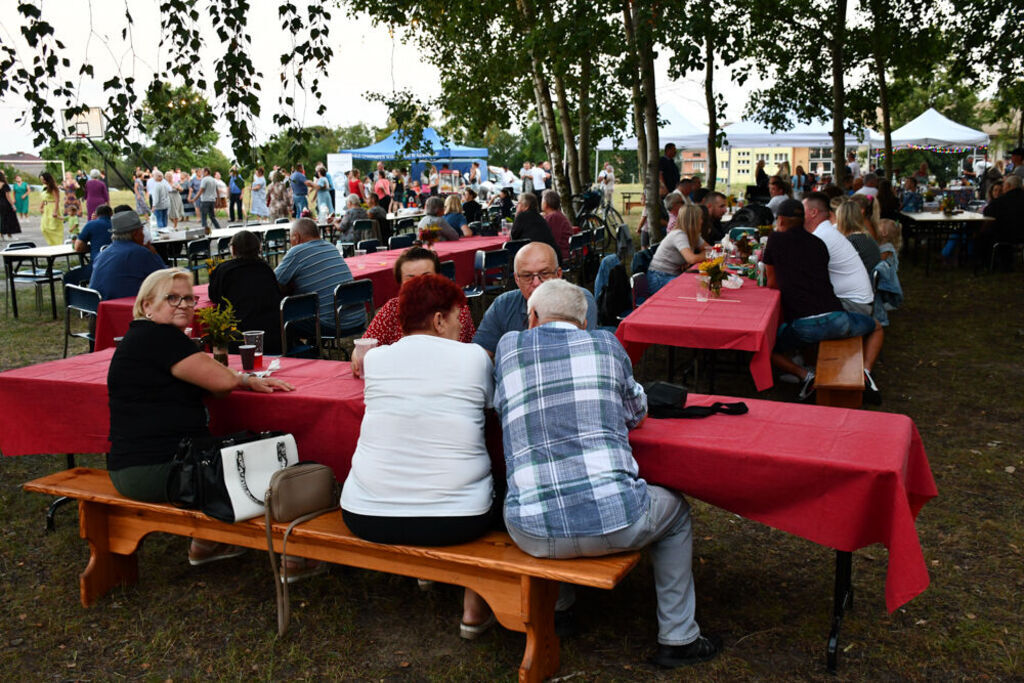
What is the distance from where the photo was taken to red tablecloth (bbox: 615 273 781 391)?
16.7 feet

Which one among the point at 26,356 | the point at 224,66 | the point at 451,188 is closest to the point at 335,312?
the point at 224,66

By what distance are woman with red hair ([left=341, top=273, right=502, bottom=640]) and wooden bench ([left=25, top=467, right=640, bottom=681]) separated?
86mm

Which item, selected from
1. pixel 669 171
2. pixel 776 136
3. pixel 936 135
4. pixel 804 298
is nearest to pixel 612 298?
pixel 804 298

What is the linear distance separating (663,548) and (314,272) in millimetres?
4404

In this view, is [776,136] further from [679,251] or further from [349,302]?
[349,302]

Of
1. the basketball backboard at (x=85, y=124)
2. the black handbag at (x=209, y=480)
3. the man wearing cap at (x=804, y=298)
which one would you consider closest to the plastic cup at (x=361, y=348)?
the black handbag at (x=209, y=480)

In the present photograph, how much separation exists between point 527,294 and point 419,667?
1.87 m

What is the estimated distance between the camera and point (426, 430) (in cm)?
276

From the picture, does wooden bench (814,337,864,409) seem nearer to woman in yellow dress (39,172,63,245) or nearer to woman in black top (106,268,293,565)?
woman in black top (106,268,293,565)

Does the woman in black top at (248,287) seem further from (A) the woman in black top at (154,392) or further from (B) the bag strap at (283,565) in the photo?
(B) the bag strap at (283,565)

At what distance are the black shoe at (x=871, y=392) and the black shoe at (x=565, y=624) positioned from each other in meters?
3.46

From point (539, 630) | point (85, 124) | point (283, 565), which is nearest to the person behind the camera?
point (539, 630)

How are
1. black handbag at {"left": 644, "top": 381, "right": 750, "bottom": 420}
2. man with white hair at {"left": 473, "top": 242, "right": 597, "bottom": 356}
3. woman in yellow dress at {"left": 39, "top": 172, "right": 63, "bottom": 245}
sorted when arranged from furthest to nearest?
1. woman in yellow dress at {"left": 39, "top": 172, "right": 63, "bottom": 245}
2. man with white hair at {"left": 473, "top": 242, "right": 597, "bottom": 356}
3. black handbag at {"left": 644, "top": 381, "right": 750, "bottom": 420}

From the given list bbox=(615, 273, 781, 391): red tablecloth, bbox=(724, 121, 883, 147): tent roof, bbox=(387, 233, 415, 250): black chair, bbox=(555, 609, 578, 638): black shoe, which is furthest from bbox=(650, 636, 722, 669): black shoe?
bbox=(724, 121, 883, 147): tent roof
